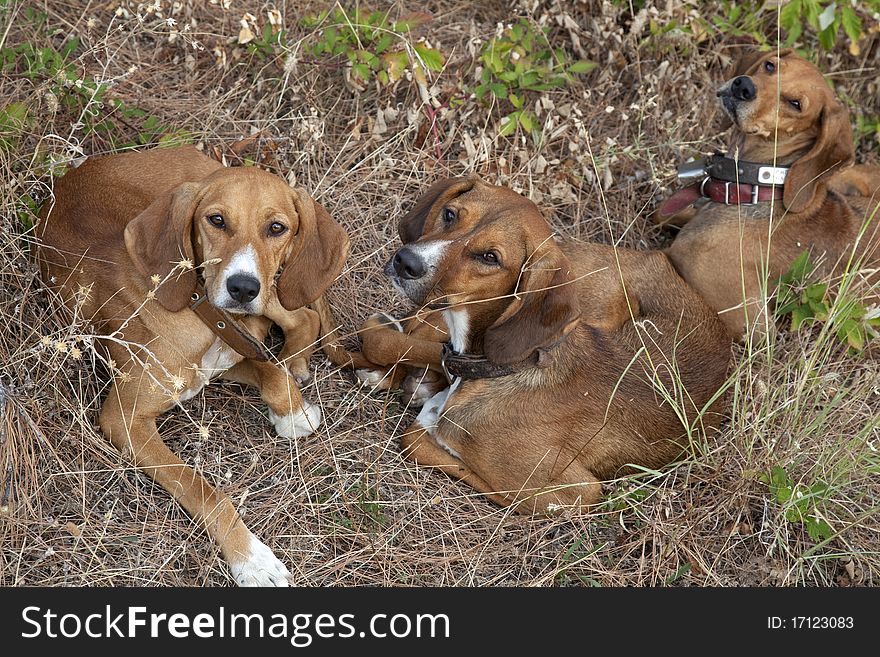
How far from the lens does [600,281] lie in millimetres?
5246

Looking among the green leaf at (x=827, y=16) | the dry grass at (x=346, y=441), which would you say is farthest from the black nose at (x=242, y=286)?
the green leaf at (x=827, y=16)

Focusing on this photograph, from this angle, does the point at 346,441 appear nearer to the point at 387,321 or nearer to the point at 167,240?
the point at 387,321

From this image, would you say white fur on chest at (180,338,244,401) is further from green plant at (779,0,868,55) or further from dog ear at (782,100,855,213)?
green plant at (779,0,868,55)

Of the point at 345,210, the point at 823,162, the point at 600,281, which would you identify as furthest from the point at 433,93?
the point at 823,162

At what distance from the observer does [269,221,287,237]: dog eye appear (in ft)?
13.8

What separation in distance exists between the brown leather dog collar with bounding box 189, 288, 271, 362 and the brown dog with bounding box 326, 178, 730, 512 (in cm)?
79

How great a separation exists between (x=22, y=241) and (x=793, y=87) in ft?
15.0

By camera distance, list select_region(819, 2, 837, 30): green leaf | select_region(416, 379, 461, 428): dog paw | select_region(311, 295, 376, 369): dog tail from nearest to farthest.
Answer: select_region(416, 379, 461, 428): dog paw
select_region(311, 295, 376, 369): dog tail
select_region(819, 2, 837, 30): green leaf

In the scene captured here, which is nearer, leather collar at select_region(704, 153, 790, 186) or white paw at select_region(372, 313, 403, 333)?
white paw at select_region(372, 313, 403, 333)

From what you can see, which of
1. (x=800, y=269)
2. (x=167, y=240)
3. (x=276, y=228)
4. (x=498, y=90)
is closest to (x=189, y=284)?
(x=167, y=240)

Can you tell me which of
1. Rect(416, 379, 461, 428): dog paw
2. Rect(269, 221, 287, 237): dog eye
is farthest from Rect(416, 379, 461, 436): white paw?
Rect(269, 221, 287, 237): dog eye

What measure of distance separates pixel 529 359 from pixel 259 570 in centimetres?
172

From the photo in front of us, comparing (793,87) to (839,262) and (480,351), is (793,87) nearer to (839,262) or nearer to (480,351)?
(839,262)

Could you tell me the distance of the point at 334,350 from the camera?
17.0ft
